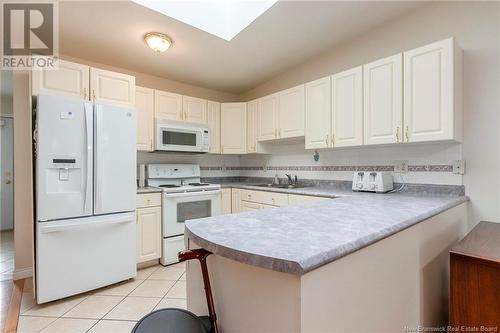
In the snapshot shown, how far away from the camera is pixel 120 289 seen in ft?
7.48

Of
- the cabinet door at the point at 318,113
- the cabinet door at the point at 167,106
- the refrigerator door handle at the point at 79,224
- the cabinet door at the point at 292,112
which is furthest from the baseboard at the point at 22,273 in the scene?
the cabinet door at the point at 318,113

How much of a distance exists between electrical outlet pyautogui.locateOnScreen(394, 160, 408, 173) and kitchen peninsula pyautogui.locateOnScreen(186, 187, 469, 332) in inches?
39.8

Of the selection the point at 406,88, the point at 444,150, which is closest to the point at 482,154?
the point at 444,150

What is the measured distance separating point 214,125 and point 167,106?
735mm

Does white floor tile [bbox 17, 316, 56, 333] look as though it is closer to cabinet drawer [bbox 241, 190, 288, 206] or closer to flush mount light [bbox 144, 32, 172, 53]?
cabinet drawer [bbox 241, 190, 288, 206]

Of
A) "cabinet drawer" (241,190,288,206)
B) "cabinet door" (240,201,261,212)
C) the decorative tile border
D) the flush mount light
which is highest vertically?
the flush mount light

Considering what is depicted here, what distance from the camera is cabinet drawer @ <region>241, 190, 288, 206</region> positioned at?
2.76 m

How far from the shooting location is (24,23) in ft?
7.02

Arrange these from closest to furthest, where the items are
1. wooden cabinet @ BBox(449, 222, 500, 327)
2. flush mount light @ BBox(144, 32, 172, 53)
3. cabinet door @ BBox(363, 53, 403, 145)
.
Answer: wooden cabinet @ BBox(449, 222, 500, 327) → cabinet door @ BBox(363, 53, 403, 145) → flush mount light @ BBox(144, 32, 172, 53)

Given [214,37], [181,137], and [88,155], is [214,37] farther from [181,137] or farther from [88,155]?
[88,155]

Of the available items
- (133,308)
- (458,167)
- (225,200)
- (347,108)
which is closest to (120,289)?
(133,308)

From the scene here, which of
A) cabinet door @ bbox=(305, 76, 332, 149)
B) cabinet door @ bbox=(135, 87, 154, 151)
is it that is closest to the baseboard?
cabinet door @ bbox=(135, 87, 154, 151)

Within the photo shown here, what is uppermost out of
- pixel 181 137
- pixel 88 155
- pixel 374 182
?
pixel 181 137

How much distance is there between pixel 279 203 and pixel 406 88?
1623 mm
